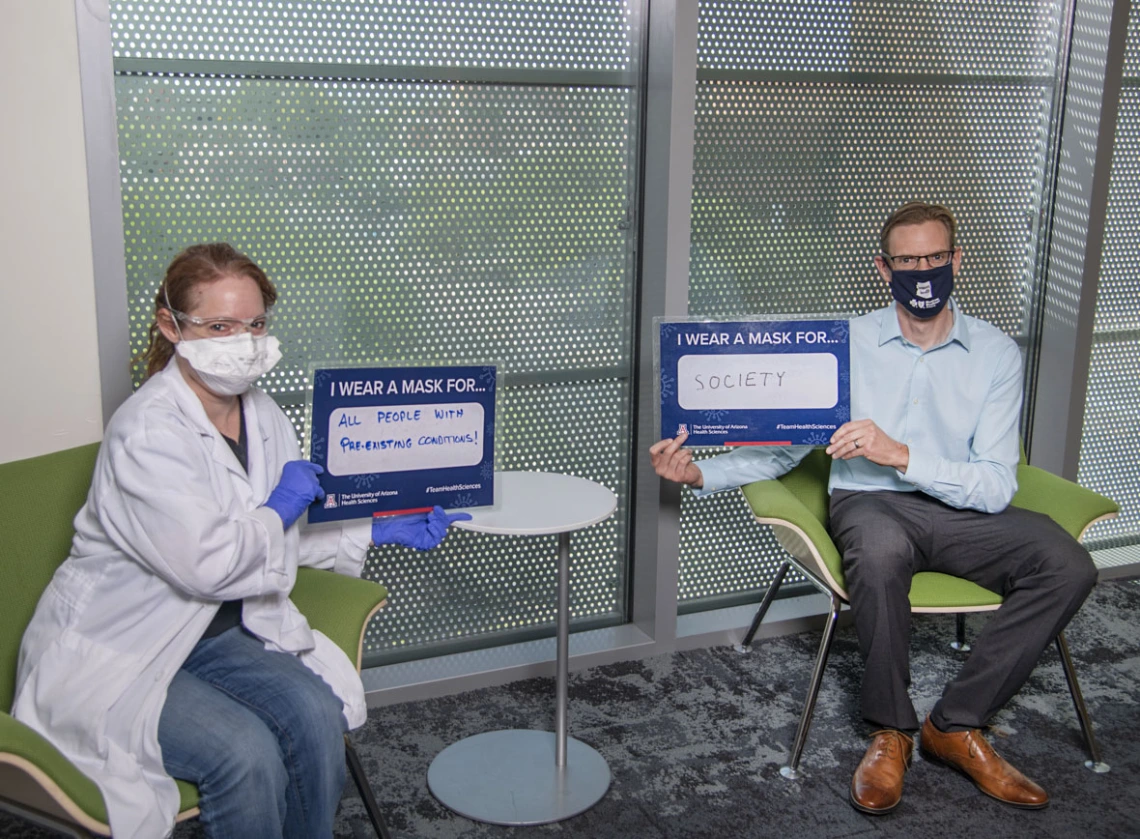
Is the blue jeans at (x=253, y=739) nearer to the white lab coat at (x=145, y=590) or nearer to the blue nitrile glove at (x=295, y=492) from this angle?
the white lab coat at (x=145, y=590)

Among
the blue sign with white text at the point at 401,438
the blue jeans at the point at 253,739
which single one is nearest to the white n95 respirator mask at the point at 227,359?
the blue sign with white text at the point at 401,438

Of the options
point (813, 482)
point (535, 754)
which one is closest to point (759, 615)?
point (813, 482)

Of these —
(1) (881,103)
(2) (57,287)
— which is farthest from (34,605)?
(1) (881,103)

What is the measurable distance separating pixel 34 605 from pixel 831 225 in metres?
2.94

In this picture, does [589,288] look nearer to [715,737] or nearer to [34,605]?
[715,737]

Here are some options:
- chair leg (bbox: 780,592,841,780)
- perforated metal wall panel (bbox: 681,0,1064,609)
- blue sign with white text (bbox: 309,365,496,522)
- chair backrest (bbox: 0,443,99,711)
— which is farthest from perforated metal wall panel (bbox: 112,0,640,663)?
chair leg (bbox: 780,592,841,780)

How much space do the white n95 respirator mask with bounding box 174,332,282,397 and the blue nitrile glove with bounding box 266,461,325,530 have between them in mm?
229

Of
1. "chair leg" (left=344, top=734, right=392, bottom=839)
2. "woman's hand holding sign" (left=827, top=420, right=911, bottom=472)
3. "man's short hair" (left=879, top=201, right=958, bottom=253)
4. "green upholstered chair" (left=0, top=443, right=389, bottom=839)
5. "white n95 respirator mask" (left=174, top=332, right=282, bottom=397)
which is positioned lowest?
"chair leg" (left=344, top=734, right=392, bottom=839)

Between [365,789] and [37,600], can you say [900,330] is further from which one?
[37,600]

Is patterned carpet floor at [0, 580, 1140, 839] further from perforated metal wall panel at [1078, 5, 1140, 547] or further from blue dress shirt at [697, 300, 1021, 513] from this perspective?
perforated metal wall panel at [1078, 5, 1140, 547]

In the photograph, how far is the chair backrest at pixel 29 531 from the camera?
230 cm

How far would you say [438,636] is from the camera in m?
3.77

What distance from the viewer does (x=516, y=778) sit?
10.0 ft

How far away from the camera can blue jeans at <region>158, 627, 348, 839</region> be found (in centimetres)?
211
